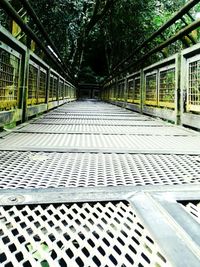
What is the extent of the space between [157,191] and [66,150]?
0.74 metres

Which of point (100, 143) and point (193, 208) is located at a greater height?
point (100, 143)

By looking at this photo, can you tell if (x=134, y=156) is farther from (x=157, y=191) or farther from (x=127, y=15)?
(x=127, y=15)

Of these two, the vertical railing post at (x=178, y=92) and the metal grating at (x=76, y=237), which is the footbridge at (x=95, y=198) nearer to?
the metal grating at (x=76, y=237)

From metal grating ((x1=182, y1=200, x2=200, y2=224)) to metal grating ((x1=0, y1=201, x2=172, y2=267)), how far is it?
0.15 metres

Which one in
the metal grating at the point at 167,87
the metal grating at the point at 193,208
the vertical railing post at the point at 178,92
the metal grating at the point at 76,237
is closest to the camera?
the metal grating at the point at 76,237

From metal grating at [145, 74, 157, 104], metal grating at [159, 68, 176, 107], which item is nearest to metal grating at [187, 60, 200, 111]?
metal grating at [159, 68, 176, 107]

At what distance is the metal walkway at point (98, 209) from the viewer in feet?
1.90

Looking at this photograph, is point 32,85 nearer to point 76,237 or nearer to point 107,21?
point 76,237

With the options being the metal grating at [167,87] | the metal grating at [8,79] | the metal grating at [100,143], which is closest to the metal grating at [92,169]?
the metal grating at [100,143]

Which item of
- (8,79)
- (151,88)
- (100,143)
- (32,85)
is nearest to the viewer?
(100,143)

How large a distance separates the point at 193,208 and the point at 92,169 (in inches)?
20.0

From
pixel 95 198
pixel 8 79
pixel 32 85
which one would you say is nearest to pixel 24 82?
pixel 8 79

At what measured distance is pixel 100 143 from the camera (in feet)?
6.09

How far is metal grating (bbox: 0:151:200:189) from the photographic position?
103 cm
